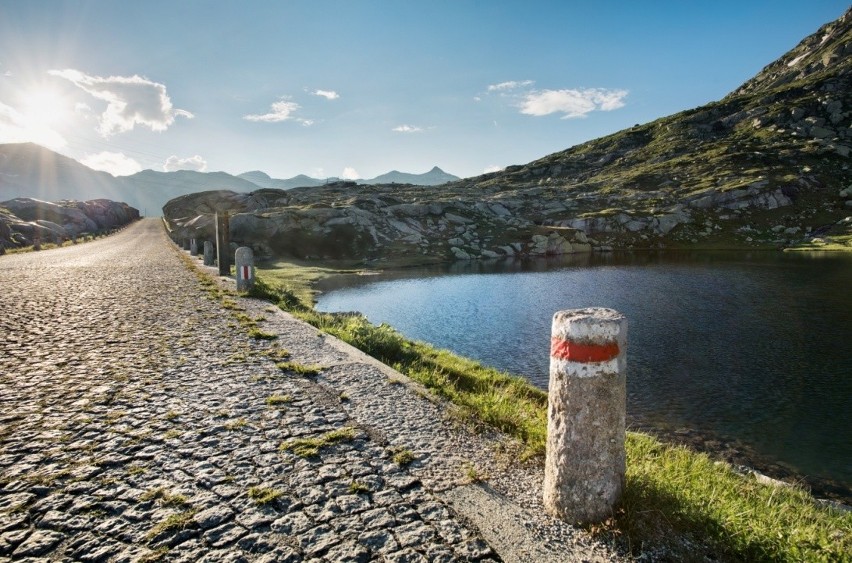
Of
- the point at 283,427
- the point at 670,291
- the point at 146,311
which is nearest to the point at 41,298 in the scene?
the point at 146,311

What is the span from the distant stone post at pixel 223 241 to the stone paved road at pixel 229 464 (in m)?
15.6

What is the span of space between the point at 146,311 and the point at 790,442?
2041cm

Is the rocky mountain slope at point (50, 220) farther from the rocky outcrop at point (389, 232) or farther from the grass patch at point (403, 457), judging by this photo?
the grass patch at point (403, 457)

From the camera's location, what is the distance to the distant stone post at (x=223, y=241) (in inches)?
1022

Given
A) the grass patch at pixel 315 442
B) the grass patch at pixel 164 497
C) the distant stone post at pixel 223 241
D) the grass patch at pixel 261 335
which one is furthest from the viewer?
the distant stone post at pixel 223 241

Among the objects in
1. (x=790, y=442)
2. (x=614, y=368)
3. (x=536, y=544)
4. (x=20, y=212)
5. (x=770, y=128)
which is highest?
(x=770, y=128)

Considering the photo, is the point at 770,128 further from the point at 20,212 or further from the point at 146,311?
the point at 20,212

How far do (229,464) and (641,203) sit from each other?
114 metres

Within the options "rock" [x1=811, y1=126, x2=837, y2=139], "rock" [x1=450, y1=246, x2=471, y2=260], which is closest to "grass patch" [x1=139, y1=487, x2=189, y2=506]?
"rock" [x1=450, y1=246, x2=471, y2=260]

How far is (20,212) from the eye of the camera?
76312 millimetres

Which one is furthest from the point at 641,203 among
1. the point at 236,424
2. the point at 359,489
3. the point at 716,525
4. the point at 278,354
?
the point at 359,489

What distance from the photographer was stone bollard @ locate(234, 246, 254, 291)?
2003 centimetres

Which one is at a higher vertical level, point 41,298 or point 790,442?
point 41,298

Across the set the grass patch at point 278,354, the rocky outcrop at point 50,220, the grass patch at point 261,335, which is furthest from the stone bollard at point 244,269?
the rocky outcrop at point 50,220
